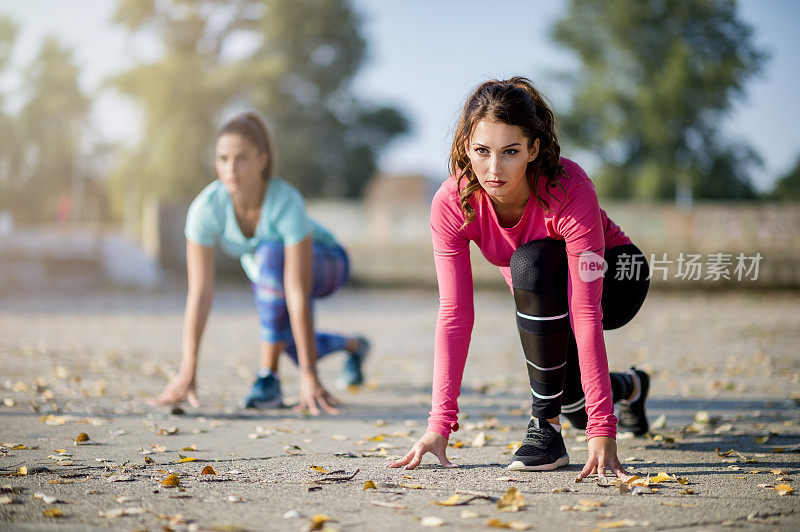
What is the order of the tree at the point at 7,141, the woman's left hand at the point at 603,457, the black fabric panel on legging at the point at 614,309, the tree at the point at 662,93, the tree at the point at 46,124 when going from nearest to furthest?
the woman's left hand at the point at 603,457
the black fabric panel on legging at the point at 614,309
the tree at the point at 7,141
the tree at the point at 662,93
the tree at the point at 46,124

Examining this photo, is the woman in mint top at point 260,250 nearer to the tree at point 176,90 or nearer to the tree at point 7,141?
the tree at point 7,141

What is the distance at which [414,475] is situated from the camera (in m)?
2.91

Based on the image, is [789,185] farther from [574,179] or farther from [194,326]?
[574,179]

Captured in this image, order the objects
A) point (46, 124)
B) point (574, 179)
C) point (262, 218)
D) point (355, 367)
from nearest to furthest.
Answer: point (574, 179) < point (262, 218) < point (355, 367) < point (46, 124)

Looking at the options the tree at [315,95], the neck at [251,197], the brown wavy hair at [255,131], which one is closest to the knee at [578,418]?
the neck at [251,197]

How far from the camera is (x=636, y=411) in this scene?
362 centimetres

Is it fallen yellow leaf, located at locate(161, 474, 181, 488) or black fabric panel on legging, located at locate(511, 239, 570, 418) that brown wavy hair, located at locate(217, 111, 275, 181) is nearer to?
black fabric panel on legging, located at locate(511, 239, 570, 418)

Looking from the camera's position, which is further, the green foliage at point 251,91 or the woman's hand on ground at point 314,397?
the green foliage at point 251,91

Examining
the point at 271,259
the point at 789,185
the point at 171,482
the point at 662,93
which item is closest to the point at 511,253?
the point at 171,482

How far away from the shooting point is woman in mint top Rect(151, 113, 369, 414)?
4.33 meters

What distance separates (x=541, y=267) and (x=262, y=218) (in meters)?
2.04

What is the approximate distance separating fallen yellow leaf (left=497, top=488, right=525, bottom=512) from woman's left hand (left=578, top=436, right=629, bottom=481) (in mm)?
334

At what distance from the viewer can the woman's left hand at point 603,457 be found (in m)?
2.68

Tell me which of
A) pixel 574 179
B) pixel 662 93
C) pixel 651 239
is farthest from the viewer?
pixel 662 93
